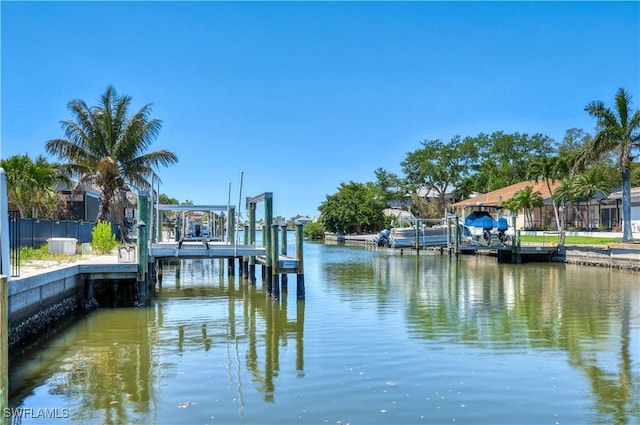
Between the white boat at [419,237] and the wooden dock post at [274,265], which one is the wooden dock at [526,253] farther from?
the wooden dock post at [274,265]

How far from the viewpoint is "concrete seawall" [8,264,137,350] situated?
11.5 m

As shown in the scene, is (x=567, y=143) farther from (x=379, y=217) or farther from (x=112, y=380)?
(x=112, y=380)

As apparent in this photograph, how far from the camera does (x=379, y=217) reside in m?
84.8

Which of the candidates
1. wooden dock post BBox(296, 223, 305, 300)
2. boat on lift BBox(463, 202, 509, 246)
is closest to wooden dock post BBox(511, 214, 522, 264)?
boat on lift BBox(463, 202, 509, 246)

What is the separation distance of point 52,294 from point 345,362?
7263mm

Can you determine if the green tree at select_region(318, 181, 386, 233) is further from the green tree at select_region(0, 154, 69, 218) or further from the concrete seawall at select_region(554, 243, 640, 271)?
the green tree at select_region(0, 154, 69, 218)

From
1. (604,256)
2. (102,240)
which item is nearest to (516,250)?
(604,256)

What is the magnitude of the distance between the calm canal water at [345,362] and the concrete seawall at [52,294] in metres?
0.56

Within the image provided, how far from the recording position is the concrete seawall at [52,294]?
1152cm

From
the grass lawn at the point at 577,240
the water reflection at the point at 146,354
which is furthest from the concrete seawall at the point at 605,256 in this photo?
the water reflection at the point at 146,354

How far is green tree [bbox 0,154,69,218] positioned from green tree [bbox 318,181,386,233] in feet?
173

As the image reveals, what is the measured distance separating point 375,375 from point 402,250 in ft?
130

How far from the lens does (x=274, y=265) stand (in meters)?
19.2

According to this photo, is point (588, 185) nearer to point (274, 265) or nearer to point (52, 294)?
point (274, 265)
